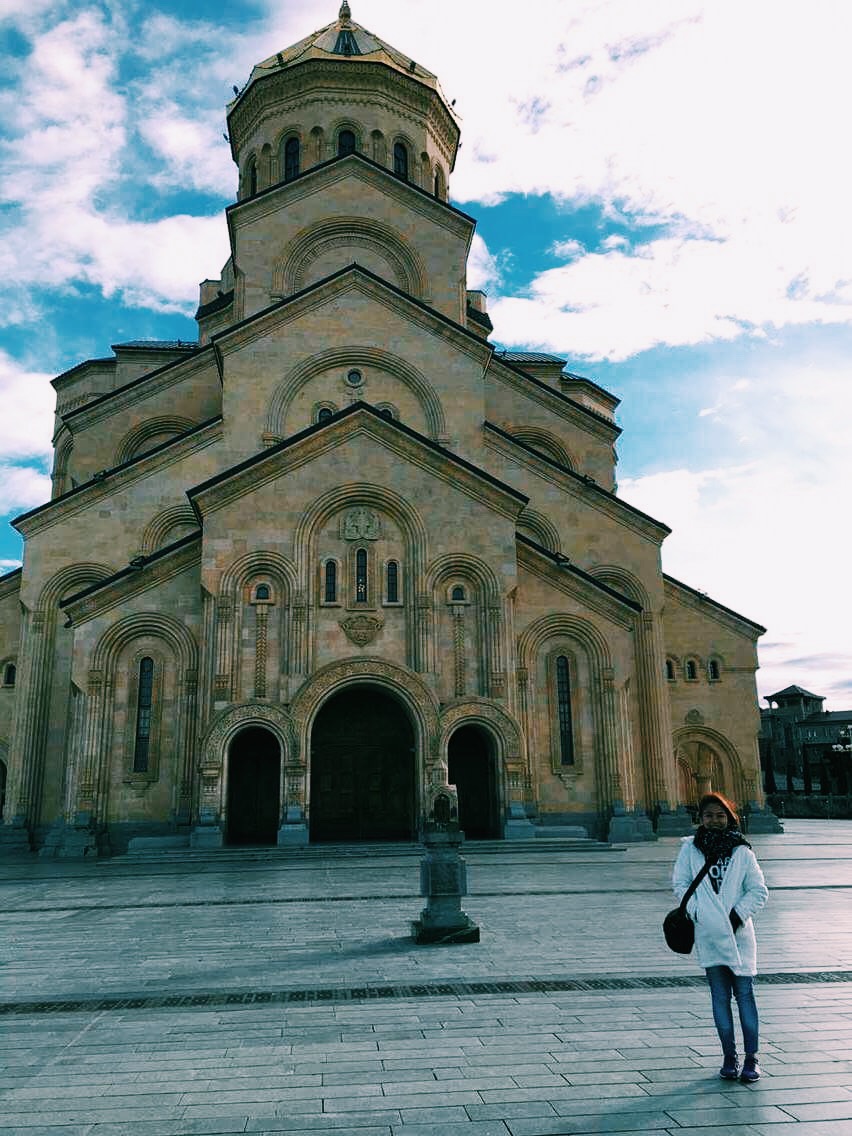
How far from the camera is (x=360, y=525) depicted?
75.4 feet

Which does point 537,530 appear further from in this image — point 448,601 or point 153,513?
point 153,513

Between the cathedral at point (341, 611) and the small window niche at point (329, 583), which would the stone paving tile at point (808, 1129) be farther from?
the small window niche at point (329, 583)

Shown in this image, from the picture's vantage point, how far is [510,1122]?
16.0ft

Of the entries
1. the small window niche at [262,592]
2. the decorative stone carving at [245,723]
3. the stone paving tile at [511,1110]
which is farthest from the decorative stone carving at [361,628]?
the stone paving tile at [511,1110]

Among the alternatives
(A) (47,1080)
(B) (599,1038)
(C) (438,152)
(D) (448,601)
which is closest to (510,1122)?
(B) (599,1038)

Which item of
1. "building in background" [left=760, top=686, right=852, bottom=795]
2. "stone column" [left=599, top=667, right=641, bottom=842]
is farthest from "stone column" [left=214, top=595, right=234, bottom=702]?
"building in background" [left=760, top=686, right=852, bottom=795]

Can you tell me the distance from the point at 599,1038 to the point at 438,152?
3514cm

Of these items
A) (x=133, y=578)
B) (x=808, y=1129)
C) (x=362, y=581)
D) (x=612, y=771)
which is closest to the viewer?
(x=808, y=1129)

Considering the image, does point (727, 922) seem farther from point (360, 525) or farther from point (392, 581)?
point (360, 525)

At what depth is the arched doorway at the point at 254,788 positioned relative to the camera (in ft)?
75.7

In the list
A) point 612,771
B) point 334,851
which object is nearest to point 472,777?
point 612,771

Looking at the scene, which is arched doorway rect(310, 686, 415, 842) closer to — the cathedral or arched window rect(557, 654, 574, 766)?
the cathedral

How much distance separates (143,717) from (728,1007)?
18980 mm

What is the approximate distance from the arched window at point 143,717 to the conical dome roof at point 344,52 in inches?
958
